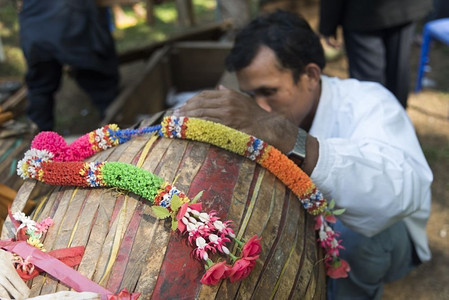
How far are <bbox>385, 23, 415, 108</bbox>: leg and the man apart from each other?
1628 mm

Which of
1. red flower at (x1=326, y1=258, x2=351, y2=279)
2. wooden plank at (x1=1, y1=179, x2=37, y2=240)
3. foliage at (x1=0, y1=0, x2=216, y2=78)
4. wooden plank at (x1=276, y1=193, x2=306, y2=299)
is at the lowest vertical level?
foliage at (x1=0, y1=0, x2=216, y2=78)

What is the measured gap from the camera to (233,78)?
357cm

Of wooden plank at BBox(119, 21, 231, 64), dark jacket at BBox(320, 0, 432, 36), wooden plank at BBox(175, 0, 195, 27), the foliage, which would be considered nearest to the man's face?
dark jacket at BBox(320, 0, 432, 36)

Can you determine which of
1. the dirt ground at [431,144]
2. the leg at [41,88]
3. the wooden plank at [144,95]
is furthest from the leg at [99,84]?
the dirt ground at [431,144]

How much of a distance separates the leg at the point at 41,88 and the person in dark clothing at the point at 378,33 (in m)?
2.56

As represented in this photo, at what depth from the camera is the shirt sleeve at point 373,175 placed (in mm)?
1664

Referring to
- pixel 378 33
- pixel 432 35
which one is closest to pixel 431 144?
pixel 378 33

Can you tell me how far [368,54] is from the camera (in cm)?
379

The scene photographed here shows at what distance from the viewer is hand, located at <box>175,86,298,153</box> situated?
1.54 metres

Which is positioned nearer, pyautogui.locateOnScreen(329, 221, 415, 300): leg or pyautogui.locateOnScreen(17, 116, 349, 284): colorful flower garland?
pyautogui.locateOnScreen(17, 116, 349, 284): colorful flower garland

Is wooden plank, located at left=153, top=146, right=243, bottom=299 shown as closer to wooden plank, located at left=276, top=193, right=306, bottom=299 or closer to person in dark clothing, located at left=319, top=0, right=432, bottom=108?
wooden plank, located at left=276, top=193, right=306, bottom=299

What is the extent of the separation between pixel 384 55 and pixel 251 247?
321 centimetres

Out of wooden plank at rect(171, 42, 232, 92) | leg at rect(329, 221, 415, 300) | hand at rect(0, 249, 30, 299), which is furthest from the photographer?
wooden plank at rect(171, 42, 232, 92)

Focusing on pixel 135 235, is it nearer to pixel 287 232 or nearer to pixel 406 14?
pixel 287 232
